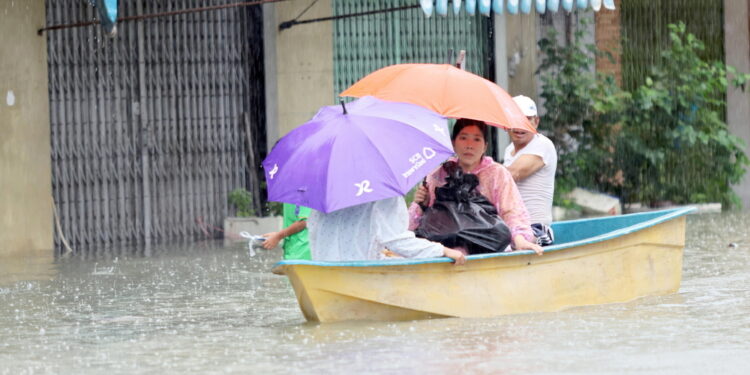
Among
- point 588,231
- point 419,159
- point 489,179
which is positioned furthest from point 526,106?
point 419,159

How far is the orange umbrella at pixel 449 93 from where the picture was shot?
893cm

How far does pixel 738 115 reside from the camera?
68.2 feet

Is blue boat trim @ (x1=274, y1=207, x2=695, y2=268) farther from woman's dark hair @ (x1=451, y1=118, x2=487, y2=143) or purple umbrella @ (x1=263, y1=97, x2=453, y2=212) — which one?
woman's dark hair @ (x1=451, y1=118, x2=487, y2=143)

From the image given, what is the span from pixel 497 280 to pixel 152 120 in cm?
846

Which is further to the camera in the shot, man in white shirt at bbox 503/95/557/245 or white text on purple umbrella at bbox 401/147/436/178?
man in white shirt at bbox 503/95/557/245

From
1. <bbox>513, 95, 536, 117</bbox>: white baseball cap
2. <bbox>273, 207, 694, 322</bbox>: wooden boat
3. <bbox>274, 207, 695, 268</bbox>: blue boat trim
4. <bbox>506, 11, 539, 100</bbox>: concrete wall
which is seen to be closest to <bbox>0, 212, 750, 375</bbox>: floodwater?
<bbox>273, 207, 694, 322</bbox>: wooden boat

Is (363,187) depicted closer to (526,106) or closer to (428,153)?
(428,153)

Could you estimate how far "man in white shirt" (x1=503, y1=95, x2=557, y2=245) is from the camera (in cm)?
1011

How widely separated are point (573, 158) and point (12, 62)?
7317 mm

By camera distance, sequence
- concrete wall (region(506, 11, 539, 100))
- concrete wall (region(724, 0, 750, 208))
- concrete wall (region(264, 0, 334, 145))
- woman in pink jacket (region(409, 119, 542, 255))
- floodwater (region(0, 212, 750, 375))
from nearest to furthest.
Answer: floodwater (region(0, 212, 750, 375)), woman in pink jacket (region(409, 119, 542, 255)), concrete wall (region(264, 0, 334, 145)), concrete wall (region(506, 11, 539, 100)), concrete wall (region(724, 0, 750, 208))

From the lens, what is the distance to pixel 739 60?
67.8 feet

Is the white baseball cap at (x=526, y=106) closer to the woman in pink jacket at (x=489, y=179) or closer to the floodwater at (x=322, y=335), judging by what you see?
the woman in pink jacket at (x=489, y=179)

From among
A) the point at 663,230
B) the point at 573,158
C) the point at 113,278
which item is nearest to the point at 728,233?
the point at 573,158

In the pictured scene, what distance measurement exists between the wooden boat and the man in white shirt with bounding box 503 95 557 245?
2.03 ft
